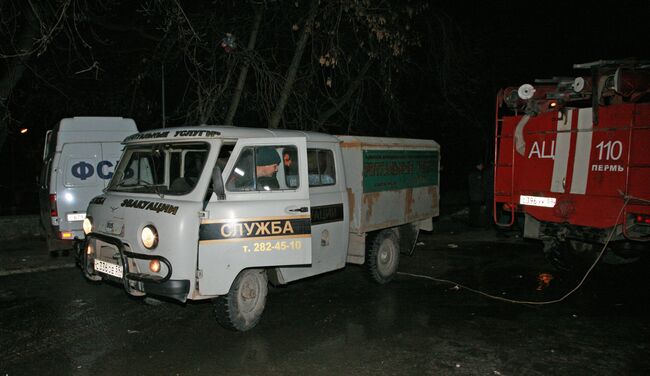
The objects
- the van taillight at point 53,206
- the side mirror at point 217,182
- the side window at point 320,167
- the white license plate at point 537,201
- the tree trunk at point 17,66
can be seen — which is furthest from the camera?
the tree trunk at point 17,66

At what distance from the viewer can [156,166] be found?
5.96 meters

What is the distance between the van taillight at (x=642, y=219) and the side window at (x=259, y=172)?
15.1 feet

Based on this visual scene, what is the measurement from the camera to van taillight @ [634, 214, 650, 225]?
21.7ft

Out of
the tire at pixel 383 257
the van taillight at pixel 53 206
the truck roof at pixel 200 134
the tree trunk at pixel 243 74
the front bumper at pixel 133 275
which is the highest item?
the tree trunk at pixel 243 74

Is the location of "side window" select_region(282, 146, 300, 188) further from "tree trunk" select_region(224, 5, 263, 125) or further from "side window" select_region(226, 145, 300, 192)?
"tree trunk" select_region(224, 5, 263, 125)

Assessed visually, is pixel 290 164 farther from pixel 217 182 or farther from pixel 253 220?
pixel 217 182

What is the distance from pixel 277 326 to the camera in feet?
19.6

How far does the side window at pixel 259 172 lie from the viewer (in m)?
5.50

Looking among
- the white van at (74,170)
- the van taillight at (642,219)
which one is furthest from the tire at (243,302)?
the van taillight at (642,219)

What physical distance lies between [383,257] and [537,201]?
256cm

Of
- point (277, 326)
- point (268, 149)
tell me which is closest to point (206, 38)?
point (268, 149)

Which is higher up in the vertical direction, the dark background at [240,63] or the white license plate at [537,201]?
the dark background at [240,63]

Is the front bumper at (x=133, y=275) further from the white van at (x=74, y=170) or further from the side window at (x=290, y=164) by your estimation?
the white van at (x=74, y=170)

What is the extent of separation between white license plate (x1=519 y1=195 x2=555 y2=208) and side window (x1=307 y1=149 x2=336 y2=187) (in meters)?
3.35
